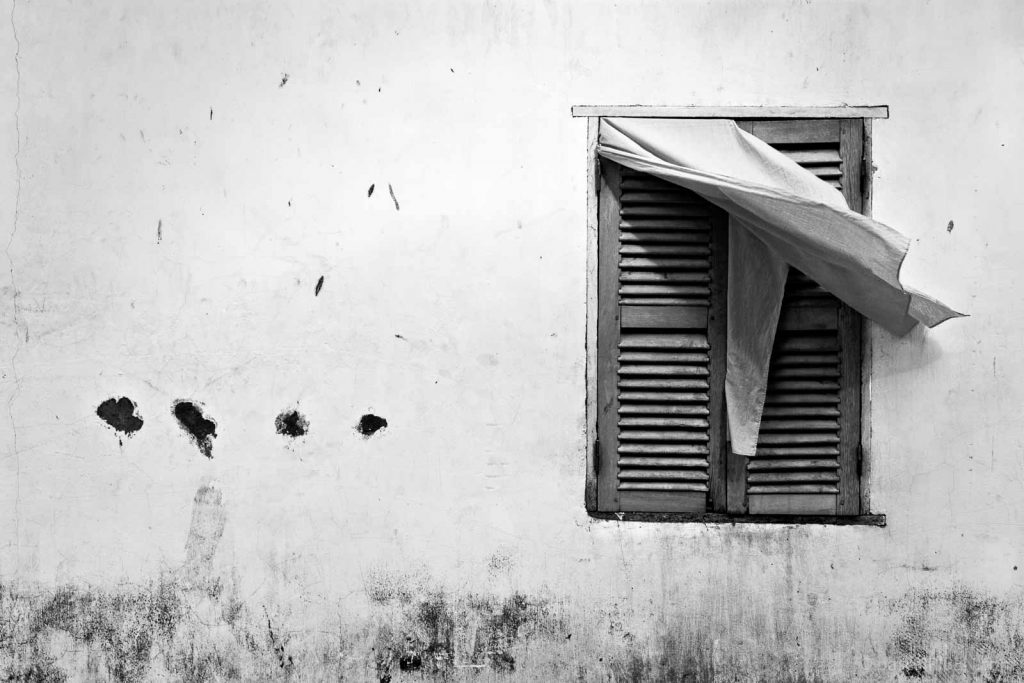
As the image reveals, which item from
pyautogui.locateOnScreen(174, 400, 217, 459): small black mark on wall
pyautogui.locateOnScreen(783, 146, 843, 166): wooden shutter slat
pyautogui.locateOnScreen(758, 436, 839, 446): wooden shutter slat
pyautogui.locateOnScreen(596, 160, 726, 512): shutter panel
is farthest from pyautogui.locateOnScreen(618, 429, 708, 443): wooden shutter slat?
pyautogui.locateOnScreen(174, 400, 217, 459): small black mark on wall

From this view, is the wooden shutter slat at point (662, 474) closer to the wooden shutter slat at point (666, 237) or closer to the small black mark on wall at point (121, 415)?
the wooden shutter slat at point (666, 237)

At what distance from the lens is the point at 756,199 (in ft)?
7.89

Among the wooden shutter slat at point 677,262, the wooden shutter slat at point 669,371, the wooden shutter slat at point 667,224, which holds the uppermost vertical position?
the wooden shutter slat at point 667,224

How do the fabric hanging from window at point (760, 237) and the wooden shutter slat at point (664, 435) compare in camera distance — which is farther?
the wooden shutter slat at point (664, 435)

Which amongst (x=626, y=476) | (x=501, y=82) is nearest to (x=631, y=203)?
(x=501, y=82)

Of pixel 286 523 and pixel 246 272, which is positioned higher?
pixel 246 272

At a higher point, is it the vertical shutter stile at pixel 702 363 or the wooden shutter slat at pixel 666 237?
the wooden shutter slat at pixel 666 237

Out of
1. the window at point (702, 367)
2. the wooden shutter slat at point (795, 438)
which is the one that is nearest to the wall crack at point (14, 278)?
the window at point (702, 367)

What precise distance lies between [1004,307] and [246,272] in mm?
2903

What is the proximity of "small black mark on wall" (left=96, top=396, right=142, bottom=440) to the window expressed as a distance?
5.88ft

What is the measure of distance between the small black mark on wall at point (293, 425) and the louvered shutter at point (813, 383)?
165cm

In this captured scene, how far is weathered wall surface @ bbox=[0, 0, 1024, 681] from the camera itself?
8.82 ft

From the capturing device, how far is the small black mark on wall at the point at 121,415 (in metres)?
2.76

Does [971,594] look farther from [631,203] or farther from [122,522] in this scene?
[122,522]
